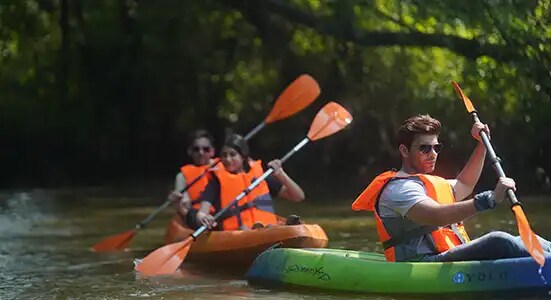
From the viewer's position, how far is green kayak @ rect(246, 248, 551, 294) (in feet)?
17.7

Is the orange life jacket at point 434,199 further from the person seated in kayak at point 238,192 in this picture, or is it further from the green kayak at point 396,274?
the person seated in kayak at point 238,192

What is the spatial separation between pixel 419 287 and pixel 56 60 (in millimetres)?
12308

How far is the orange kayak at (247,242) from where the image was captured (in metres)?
6.91

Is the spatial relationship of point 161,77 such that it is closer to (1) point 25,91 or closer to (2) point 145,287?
(1) point 25,91

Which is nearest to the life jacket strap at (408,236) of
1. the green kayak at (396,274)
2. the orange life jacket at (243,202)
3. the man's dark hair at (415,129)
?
the green kayak at (396,274)

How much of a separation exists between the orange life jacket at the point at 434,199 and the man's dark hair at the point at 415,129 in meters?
0.19

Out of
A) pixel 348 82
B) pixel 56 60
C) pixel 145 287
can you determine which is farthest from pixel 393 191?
pixel 56 60

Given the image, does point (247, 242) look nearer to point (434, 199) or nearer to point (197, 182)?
point (197, 182)

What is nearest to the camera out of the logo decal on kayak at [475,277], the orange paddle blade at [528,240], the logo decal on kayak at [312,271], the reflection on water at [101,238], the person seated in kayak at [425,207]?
the orange paddle blade at [528,240]

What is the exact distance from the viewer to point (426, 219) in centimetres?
526

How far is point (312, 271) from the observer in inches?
239

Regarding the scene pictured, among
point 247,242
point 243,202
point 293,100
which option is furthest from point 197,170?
point 247,242

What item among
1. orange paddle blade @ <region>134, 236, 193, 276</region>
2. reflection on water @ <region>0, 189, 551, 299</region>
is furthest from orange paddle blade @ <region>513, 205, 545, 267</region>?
orange paddle blade @ <region>134, 236, 193, 276</region>

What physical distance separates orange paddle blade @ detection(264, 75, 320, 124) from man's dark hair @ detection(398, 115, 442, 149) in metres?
3.89
